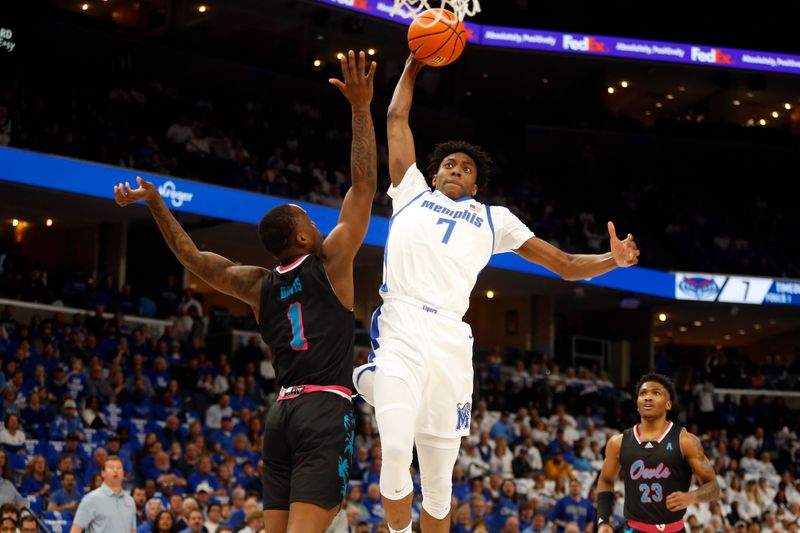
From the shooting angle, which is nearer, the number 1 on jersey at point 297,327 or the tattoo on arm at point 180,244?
the number 1 on jersey at point 297,327

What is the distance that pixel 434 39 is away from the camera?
6441mm

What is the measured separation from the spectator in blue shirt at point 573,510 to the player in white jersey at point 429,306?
436 inches

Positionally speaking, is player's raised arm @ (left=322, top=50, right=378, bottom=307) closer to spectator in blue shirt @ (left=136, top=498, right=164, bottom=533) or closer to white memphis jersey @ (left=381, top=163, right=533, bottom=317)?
white memphis jersey @ (left=381, top=163, right=533, bottom=317)

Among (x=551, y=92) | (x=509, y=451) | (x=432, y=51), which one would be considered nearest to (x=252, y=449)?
(x=509, y=451)

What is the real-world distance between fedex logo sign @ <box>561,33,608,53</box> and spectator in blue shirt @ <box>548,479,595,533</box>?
1550 centimetres

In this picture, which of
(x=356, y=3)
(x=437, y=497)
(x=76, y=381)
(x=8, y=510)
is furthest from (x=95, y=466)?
(x=356, y=3)

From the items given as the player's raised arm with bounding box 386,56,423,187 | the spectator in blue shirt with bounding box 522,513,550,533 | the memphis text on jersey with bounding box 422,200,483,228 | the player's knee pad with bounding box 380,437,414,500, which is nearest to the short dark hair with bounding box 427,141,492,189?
the player's raised arm with bounding box 386,56,423,187

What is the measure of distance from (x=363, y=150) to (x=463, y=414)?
5.35 feet

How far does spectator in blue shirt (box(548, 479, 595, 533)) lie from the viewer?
55.7 feet

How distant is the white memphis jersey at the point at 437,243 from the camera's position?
20.1 ft

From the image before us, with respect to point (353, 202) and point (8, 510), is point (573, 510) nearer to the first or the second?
point (8, 510)

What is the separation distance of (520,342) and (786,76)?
11053mm

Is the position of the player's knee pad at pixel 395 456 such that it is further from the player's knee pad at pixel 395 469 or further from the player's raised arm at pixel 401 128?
the player's raised arm at pixel 401 128

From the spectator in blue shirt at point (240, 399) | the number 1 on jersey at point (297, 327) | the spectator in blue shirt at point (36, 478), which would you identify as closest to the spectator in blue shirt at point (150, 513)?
the spectator in blue shirt at point (36, 478)
